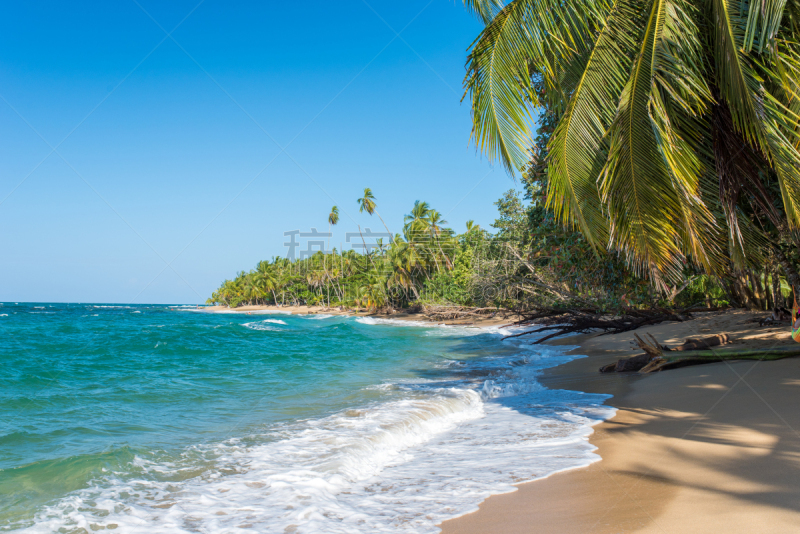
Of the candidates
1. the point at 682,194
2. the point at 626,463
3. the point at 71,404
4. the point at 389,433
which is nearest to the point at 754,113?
the point at 682,194

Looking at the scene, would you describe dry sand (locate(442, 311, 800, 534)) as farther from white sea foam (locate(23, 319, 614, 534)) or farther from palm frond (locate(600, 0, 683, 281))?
palm frond (locate(600, 0, 683, 281))

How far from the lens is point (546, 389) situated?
8195mm

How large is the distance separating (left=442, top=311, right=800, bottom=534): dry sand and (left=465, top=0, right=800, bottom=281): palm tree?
1605 mm

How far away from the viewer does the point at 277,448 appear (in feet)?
17.2

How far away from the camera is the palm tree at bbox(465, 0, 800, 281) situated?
168 inches

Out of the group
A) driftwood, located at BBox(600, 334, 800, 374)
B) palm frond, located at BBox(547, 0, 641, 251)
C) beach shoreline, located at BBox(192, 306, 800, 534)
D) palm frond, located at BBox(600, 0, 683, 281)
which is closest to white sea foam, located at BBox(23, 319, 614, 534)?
beach shoreline, located at BBox(192, 306, 800, 534)

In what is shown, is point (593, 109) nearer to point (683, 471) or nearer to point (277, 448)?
point (683, 471)

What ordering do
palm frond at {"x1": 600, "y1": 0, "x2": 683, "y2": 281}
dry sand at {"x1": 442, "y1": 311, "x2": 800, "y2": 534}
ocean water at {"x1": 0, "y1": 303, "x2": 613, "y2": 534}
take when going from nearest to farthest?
dry sand at {"x1": 442, "y1": 311, "x2": 800, "y2": 534} → ocean water at {"x1": 0, "y1": 303, "x2": 613, "y2": 534} → palm frond at {"x1": 600, "y1": 0, "x2": 683, "y2": 281}

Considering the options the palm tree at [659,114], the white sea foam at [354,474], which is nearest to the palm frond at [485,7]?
the palm tree at [659,114]

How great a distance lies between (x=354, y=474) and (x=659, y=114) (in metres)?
4.46

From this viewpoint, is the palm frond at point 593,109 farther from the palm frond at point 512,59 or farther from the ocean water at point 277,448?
the ocean water at point 277,448

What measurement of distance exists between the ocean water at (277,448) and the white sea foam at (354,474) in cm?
2

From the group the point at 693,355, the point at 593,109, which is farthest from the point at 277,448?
the point at 693,355

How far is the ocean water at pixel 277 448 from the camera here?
3561mm
